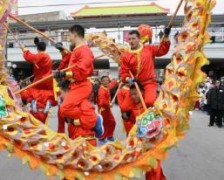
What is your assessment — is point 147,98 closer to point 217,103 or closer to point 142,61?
point 142,61

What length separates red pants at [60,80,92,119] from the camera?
18.7 ft

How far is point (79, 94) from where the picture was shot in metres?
5.79

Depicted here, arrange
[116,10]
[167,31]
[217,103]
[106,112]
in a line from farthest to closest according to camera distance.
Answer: [116,10] → [217,103] → [106,112] → [167,31]

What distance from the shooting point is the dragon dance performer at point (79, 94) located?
5629 millimetres

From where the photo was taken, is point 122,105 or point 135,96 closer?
point 135,96

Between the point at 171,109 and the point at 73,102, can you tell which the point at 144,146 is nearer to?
the point at 171,109

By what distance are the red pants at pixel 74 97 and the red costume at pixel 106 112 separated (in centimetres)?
396

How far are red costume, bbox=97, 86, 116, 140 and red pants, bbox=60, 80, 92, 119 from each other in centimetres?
396

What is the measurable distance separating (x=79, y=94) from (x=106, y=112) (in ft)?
14.2

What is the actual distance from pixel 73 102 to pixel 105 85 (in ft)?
15.9

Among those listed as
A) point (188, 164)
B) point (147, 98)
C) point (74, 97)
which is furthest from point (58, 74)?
point (188, 164)

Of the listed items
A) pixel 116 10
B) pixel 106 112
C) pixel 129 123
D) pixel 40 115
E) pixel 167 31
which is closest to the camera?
pixel 167 31

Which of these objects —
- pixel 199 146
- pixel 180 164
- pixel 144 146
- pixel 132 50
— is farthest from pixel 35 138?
pixel 199 146

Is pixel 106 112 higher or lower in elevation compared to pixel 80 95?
lower
